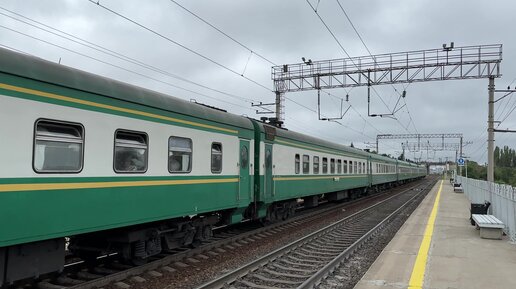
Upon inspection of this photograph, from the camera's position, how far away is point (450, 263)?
8125mm

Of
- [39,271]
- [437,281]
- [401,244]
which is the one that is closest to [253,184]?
[401,244]

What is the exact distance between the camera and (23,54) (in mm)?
5488

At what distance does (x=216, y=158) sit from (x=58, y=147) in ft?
14.6

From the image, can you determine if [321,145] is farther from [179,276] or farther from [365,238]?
[179,276]

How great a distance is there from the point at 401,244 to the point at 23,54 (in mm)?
8481

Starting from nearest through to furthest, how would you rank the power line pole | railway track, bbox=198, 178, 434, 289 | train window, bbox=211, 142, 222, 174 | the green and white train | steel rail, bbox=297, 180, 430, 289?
the green and white train → steel rail, bbox=297, 180, 430, 289 → railway track, bbox=198, 178, 434, 289 → train window, bbox=211, 142, 222, 174 → the power line pole

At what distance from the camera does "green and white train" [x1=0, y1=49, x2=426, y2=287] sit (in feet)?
17.2

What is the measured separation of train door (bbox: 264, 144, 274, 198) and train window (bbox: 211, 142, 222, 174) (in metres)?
2.99

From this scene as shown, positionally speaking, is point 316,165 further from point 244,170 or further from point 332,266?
point 332,266

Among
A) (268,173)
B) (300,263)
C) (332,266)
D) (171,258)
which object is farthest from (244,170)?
(332,266)

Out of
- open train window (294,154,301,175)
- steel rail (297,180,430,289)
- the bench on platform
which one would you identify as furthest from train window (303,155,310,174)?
the bench on platform

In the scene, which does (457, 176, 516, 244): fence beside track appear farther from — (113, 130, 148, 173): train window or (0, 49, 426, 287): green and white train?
(113, 130, 148, 173): train window

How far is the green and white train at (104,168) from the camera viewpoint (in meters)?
5.25

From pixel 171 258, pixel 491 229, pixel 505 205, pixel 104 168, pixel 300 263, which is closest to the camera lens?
pixel 104 168
